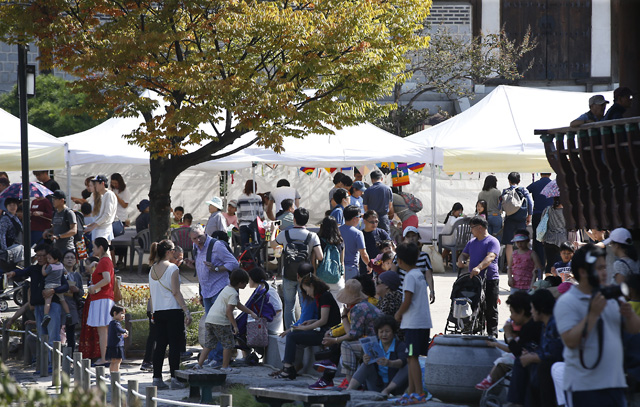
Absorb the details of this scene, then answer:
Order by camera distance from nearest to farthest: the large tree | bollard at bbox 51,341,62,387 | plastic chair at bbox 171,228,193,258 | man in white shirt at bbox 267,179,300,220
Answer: bollard at bbox 51,341,62,387, the large tree, plastic chair at bbox 171,228,193,258, man in white shirt at bbox 267,179,300,220

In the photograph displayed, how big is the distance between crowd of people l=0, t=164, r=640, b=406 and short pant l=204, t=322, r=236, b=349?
11 millimetres

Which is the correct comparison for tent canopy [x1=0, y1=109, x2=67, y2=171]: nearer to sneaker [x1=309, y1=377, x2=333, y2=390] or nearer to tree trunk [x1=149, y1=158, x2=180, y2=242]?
tree trunk [x1=149, y1=158, x2=180, y2=242]

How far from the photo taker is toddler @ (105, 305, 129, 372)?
10.8 m

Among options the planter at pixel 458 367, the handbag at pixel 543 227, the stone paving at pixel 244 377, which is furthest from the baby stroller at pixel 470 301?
the handbag at pixel 543 227

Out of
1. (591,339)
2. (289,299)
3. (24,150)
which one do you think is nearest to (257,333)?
(289,299)

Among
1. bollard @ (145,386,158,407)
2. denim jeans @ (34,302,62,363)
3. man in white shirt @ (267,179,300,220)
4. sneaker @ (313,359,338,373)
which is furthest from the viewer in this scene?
man in white shirt @ (267,179,300,220)

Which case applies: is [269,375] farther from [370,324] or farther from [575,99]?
[575,99]

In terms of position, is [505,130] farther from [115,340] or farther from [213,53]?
[115,340]

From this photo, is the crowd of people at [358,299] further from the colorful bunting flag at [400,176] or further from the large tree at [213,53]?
the colorful bunting flag at [400,176]

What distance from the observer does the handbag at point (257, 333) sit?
35.7ft

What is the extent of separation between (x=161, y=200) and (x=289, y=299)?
3.05 meters

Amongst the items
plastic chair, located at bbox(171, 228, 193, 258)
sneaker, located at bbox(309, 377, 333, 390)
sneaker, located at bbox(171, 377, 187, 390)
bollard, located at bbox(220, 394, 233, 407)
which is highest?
plastic chair, located at bbox(171, 228, 193, 258)

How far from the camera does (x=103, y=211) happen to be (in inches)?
600

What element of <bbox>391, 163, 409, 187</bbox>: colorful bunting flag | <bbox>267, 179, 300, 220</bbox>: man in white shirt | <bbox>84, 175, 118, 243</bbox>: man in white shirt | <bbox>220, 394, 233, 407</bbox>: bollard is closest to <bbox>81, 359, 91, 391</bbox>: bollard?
<bbox>220, 394, 233, 407</bbox>: bollard
